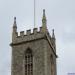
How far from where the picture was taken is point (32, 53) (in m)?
55.6

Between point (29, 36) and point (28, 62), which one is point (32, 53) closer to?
point (28, 62)

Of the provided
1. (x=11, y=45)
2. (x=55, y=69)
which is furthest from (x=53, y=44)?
(x=11, y=45)

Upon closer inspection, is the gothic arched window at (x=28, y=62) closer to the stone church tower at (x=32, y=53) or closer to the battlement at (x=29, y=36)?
the stone church tower at (x=32, y=53)

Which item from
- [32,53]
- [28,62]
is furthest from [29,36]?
[28,62]

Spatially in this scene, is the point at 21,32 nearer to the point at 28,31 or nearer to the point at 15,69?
the point at 28,31

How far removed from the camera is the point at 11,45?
56.7m

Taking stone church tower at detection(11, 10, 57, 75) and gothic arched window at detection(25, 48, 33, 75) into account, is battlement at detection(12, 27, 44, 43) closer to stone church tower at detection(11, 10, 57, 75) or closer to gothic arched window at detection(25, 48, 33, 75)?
stone church tower at detection(11, 10, 57, 75)

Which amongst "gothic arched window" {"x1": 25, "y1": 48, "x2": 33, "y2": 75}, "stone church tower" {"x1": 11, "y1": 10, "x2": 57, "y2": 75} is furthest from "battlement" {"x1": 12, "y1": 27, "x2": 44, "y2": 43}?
"gothic arched window" {"x1": 25, "y1": 48, "x2": 33, "y2": 75}

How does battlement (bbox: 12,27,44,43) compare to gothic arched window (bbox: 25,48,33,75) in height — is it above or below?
above

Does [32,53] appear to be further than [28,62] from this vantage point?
No

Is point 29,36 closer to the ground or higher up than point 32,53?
higher up

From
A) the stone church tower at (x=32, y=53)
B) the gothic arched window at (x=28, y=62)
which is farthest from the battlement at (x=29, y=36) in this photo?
the gothic arched window at (x=28, y=62)

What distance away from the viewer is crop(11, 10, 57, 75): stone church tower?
54.7 metres

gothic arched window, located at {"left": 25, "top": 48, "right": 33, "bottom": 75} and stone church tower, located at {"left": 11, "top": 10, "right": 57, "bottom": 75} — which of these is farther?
gothic arched window, located at {"left": 25, "top": 48, "right": 33, "bottom": 75}
